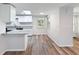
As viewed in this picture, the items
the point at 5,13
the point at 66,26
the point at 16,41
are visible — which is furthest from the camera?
the point at 66,26

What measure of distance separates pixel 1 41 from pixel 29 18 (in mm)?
6996

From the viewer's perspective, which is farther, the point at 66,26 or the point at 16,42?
the point at 66,26

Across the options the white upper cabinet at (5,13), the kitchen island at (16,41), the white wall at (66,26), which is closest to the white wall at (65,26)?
the white wall at (66,26)

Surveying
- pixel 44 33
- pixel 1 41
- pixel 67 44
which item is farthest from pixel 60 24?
pixel 44 33

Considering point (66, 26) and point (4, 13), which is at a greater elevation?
point (4, 13)

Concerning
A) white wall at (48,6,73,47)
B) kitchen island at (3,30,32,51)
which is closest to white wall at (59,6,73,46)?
white wall at (48,6,73,47)

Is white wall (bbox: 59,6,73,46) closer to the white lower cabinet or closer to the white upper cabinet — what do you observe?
the white lower cabinet

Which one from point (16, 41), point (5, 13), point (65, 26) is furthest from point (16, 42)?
point (65, 26)

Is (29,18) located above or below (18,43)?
above

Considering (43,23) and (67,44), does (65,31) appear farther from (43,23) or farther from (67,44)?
(43,23)

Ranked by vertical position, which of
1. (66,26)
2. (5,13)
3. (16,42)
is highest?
(5,13)

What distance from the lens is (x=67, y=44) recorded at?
6.67 m

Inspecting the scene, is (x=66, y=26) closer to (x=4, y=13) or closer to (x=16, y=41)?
(x=16, y=41)

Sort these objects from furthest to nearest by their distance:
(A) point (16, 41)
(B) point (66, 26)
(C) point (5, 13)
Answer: (B) point (66, 26)
(A) point (16, 41)
(C) point (5, 13)
